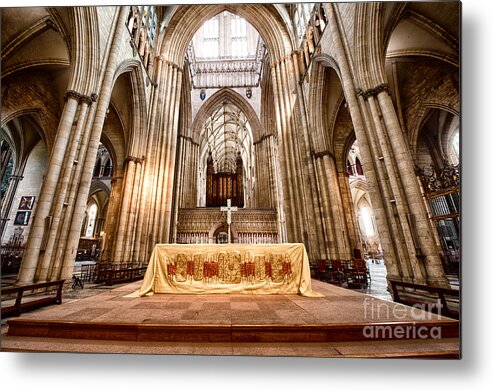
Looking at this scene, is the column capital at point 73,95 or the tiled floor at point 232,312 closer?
the tiled floor at point 232,312

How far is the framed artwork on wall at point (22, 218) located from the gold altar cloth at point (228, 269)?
16082 millimetres

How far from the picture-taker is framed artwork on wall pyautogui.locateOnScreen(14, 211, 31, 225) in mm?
14373

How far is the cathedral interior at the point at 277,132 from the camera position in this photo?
5773mm

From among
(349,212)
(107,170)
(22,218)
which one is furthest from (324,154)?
(107,170)

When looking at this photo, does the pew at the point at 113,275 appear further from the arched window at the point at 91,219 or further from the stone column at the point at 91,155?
the arched window at the point at 91,219

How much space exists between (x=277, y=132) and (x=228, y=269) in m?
11.5

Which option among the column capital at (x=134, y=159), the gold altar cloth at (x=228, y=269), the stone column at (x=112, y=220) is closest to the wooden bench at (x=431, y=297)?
the gold altar cloth at (x=228, y=269)

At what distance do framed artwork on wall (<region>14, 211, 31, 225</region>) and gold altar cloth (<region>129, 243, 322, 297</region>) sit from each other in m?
16.1

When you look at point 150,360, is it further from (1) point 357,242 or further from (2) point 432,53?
(2) point 432,53

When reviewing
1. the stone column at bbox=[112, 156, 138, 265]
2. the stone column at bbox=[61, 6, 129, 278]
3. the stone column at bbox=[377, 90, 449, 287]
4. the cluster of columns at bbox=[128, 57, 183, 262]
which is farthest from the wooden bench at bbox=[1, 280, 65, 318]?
the stone column at bbox=[377, 90, 449, 287]

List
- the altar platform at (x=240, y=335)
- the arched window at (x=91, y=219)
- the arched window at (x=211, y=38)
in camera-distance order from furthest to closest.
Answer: the arched window at (x=211, y=38)
the arched window at (x=91, y=219)
the altar platform at (x=240, y=335)

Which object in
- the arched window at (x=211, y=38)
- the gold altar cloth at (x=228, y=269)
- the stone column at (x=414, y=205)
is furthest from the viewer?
the arched window at (x=211, y=38)

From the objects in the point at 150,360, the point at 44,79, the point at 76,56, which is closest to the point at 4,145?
the point at 44,79

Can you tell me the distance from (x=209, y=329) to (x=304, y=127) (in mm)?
11590
